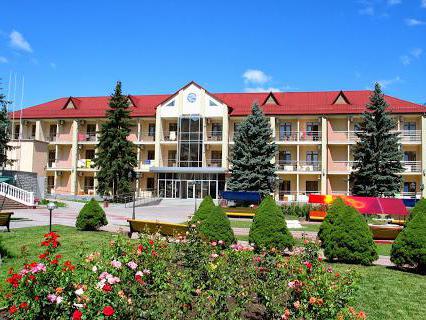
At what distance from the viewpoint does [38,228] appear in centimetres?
1694

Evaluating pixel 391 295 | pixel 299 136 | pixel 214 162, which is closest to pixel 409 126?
pixel 299 136

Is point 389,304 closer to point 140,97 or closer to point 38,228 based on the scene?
point 38,228

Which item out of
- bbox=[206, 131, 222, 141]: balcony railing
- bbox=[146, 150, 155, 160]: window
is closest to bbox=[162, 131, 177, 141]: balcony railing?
bbox=[146, 150, 155, 160]: window

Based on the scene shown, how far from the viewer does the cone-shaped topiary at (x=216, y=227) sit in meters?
11.8

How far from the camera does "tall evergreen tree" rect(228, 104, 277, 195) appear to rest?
34562 millimetres

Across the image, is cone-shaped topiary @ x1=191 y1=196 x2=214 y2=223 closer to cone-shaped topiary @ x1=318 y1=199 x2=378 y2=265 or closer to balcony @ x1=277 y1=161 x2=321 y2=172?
cone-shaped topiary @ x1=318 y1=199 x2=378 y2=265

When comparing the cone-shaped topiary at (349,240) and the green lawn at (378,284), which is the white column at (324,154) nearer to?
the cone-shaped topiary at (349,240)

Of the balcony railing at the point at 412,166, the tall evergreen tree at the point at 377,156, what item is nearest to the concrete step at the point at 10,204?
the tall evergreen tree at the point at 377,156

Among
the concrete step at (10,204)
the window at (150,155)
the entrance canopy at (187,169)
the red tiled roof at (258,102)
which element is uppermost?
the red tiled roof at (258,102)

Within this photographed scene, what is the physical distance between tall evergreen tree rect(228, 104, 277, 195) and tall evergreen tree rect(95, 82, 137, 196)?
9.78 m

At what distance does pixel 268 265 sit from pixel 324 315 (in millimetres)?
2493

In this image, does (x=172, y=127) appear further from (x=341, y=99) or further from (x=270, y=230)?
(x=270, y=230)

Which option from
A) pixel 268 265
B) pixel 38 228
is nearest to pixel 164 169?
pixel 38 228

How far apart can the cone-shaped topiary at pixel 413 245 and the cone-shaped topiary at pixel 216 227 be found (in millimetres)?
4492
